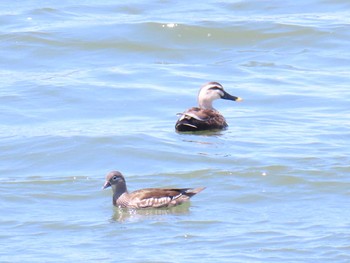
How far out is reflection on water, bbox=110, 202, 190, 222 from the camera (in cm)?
1220

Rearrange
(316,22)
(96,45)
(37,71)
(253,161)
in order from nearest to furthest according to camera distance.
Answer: (253,161)
(37,71)
(96,45)
(316,22)

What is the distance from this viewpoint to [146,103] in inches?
703

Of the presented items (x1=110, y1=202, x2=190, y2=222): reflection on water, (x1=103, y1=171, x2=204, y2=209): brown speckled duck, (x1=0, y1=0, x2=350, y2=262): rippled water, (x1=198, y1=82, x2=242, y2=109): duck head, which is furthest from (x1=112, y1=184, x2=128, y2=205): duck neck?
(x1=198, y1=82, x2=242, y2=109): duck head

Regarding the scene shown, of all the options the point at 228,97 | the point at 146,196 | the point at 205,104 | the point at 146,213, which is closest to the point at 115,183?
the point at 146,196

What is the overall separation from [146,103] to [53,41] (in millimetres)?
4728

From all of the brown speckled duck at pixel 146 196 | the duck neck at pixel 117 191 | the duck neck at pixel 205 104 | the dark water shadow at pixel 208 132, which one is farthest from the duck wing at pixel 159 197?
the duck neck at pixel 205 104

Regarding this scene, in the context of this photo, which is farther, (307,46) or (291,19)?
(291,19)

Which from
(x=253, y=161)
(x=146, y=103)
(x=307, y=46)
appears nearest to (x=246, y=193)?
(x=253, y=161)

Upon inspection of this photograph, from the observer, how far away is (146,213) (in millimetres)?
12445

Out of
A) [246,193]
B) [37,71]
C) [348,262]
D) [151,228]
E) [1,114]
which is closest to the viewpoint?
[348,262]

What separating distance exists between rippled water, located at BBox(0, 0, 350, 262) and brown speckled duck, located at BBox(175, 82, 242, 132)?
164 millimetres

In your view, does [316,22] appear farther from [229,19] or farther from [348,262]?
[348,262]

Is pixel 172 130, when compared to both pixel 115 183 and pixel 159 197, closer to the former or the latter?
pixel 115 183

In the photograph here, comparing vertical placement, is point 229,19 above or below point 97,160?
above
